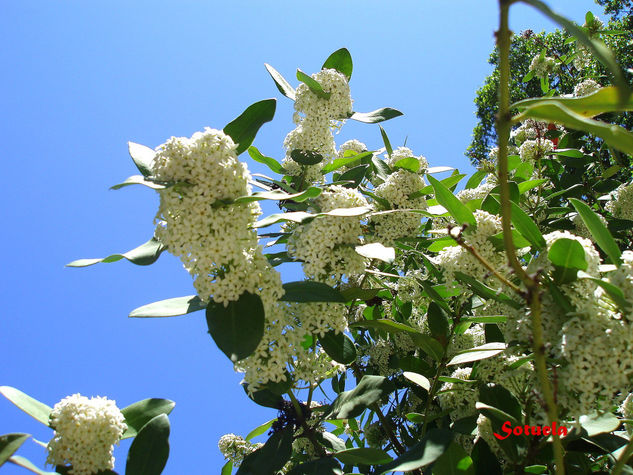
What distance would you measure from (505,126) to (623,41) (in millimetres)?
14450

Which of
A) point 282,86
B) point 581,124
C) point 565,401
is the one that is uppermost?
point 282,86

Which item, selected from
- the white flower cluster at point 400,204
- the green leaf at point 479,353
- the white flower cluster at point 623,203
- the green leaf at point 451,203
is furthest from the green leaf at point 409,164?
the white flower cluster at point 623,203

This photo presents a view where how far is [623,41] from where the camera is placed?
13133 millimetres

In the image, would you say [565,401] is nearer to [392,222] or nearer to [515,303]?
[515,303]

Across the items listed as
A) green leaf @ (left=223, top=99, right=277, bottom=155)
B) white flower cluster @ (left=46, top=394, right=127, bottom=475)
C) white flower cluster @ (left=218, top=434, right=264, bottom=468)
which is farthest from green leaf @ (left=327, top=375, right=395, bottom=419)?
white flower cluster @ (left=218, top=434, right=264, bottom=468)

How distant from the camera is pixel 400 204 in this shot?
2.64 metres

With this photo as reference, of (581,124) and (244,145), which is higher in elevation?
(244,145)

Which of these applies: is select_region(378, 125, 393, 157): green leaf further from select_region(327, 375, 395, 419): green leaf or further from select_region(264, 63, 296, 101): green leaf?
select_region(327, 375, 395, 419): green leaf

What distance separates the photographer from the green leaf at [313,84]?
2.58 meters

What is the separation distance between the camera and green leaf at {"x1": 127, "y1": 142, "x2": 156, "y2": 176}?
1.81 metres

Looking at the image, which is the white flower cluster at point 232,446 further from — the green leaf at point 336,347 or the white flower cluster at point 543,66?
the white flower cluster at point 543,66

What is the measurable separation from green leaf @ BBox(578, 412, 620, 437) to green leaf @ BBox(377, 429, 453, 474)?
546 mm

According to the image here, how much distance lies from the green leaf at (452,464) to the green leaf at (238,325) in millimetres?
726

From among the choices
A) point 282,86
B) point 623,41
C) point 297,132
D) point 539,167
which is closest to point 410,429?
point 297,132
